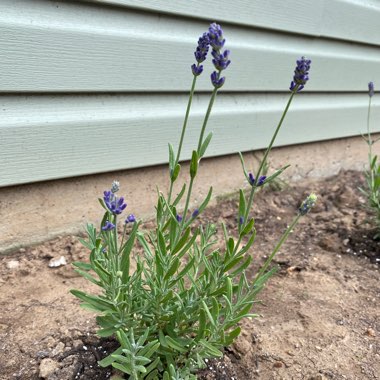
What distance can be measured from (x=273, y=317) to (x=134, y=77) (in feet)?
5.31

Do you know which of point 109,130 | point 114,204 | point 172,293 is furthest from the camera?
point 109,130

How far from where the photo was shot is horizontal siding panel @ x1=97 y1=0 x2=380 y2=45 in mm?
2689

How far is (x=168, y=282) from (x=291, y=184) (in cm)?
278

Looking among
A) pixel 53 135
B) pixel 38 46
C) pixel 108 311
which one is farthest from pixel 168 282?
pixel 38 46

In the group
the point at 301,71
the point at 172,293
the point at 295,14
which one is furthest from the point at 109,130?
the point at 295,14

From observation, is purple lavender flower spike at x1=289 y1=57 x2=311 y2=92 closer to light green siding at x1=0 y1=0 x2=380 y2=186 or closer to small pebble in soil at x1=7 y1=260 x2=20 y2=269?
light green siding at x1=0 y1=0 x2=380 y2=186

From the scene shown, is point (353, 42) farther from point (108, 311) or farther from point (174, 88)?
point (108, 311)

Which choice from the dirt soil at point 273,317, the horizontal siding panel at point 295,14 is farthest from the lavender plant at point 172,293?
the horizontal siding panel at point 295,14

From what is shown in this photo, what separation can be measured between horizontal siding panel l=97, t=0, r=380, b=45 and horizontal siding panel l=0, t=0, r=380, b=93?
0.24 feet

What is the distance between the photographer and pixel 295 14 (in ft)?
11.5

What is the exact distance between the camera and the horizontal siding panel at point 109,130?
227cm

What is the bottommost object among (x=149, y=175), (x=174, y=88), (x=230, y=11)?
(x=149, y=175)

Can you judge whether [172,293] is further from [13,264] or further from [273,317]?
[13,264]

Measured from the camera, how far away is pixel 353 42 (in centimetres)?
430
